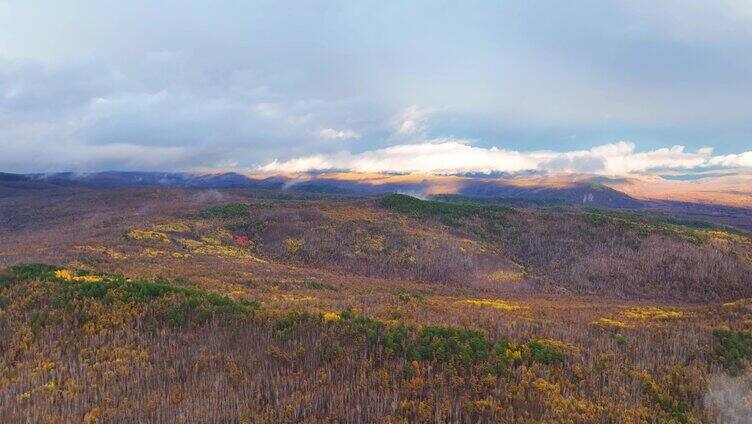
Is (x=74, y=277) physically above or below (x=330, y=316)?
above

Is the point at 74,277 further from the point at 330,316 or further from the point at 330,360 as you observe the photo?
the point at 330,360

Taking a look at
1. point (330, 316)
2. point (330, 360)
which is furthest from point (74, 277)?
point (330, 360)

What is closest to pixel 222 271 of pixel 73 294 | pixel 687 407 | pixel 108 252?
pixel 108 252

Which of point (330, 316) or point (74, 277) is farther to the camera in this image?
point (74, 277)

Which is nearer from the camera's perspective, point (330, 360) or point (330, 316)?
point (330, 360)

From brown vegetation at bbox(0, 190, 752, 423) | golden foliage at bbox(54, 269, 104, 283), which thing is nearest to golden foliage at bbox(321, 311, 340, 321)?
brown vegetation at bbox(0, 190, 752, 423)

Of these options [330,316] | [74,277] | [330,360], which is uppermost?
[74,277]

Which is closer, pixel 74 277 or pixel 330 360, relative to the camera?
pixel 330 360

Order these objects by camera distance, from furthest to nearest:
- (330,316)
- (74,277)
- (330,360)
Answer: (74,277) → (330,316) → (330,360)

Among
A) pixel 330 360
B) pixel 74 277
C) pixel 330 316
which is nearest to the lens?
pixel 330 360

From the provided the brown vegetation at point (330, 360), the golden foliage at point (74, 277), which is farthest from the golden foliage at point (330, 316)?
the golden foliage at point (74, 277)

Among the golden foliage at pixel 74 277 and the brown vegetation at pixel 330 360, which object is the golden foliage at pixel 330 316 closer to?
the brown vegetation at pixel 330 360
